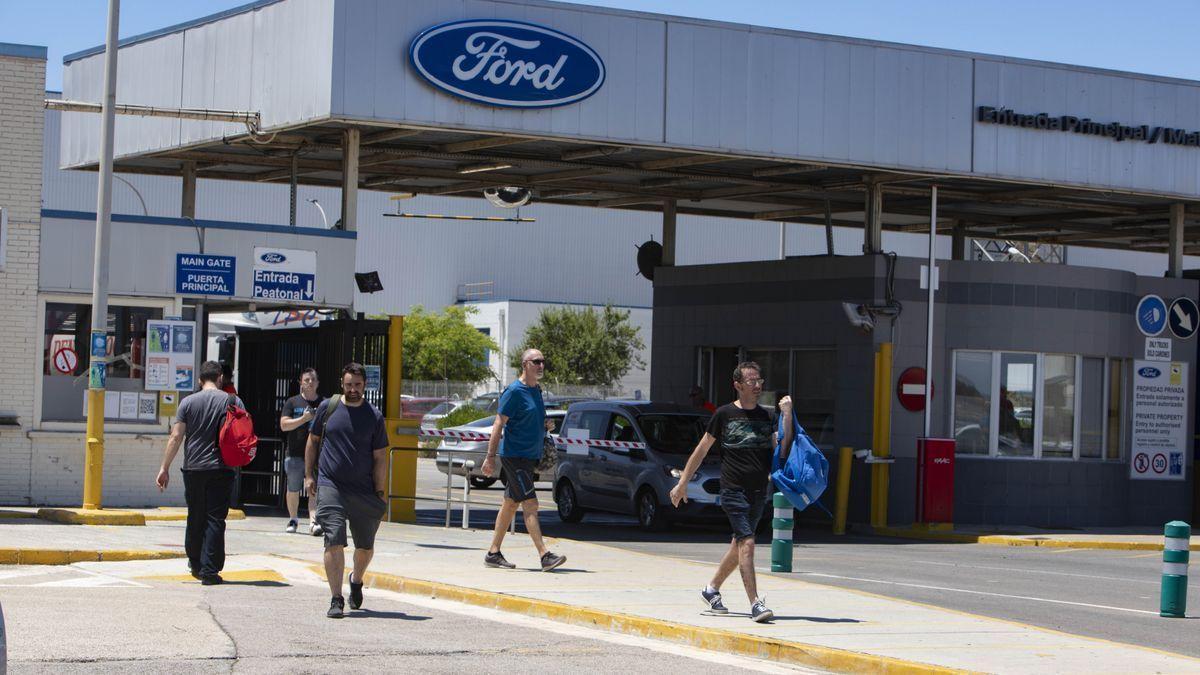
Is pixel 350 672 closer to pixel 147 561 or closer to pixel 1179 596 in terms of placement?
pixel 147 561

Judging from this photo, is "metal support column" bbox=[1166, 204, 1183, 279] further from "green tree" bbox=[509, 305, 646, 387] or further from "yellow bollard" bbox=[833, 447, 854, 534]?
"green tree" bbox=[509, 305, 646, 387]

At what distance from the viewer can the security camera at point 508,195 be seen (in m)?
27.7

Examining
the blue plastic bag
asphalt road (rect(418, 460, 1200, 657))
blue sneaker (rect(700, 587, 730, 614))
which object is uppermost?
the blue plastic bag

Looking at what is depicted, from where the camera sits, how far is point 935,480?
955 inches

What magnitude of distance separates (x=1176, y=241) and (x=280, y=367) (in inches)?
591

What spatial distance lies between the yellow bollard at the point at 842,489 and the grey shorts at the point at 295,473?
8954 mm

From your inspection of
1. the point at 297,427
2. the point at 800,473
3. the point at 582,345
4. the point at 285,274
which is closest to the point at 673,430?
the point at 285,274

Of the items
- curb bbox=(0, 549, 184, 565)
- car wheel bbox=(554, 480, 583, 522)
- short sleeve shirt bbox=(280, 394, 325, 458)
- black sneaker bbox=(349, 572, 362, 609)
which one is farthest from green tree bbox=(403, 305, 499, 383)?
black sneaker bbox=(349, 572, 362, 609)

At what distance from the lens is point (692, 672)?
9.88 metres

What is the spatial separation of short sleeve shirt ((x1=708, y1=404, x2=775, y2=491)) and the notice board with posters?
998 centimetres

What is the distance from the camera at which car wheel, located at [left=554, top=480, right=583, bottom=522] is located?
23703 mm

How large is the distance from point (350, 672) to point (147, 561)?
6788 mm

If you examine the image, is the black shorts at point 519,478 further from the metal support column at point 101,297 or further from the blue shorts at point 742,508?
the metal support column at point 101,297

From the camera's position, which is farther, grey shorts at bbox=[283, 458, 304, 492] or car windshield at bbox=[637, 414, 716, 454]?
car windshield at bbox=[637, 414, 716, 454]
